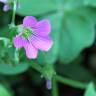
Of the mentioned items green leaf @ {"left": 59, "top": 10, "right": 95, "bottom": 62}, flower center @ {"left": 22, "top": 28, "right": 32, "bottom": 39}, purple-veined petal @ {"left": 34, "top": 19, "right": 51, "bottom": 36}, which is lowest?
green leaf @ {"left": 59, "top": 10, "right": 95, "bottom": 62}

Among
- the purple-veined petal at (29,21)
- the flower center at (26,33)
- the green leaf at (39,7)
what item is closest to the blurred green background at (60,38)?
the green leaf at (39,7)

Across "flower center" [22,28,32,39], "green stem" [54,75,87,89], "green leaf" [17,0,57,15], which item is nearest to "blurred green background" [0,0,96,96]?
"green leaf" [17,0,57,15]

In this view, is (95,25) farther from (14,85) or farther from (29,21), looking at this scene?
(29,21)

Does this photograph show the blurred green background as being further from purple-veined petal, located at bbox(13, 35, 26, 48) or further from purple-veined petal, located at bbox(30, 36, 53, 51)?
purple-veined petal, located at bbox(13, 35, 26, 48)

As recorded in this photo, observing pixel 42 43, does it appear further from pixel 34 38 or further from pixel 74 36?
pixel 74 36

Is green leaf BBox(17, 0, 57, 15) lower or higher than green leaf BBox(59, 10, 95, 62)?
higher

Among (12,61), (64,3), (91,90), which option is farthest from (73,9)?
(12,61)

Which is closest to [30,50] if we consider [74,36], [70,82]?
[70,82]
